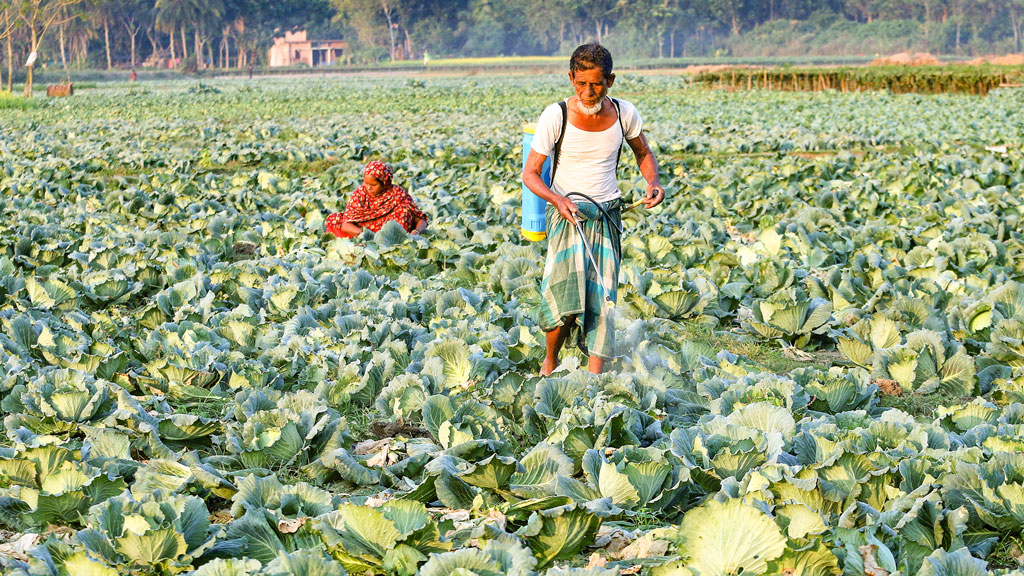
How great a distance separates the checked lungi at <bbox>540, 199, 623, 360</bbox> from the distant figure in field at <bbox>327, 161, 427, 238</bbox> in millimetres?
3263

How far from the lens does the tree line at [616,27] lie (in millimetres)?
96375

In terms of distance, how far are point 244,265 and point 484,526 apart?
4.03 m

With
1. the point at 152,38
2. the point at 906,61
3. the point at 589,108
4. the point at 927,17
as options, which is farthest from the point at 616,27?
the point at 589,108

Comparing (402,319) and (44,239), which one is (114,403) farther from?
(44,239)

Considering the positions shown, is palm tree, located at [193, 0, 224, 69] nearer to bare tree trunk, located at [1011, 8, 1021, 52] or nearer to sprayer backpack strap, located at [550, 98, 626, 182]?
bare tree trunk, located at [1011, 8, 1021, 52]

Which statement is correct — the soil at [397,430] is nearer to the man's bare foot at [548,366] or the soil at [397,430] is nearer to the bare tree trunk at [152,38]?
the man's bare foot at [548,366]

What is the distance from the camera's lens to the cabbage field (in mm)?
2652

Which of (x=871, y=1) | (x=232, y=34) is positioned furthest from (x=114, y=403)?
(x=871, y=1)

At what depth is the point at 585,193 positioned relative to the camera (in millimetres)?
3936

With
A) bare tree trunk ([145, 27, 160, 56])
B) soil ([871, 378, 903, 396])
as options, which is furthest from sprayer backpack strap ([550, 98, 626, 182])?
bare tree trunk ([145, 27, 160, 56])

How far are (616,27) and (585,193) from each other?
105 metres

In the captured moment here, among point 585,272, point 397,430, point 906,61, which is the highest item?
point 906,61

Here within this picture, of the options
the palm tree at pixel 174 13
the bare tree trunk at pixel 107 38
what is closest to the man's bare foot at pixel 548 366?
the bare tree trunk at pixel 107 38

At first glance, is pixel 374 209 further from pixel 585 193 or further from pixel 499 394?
pixel 499 394
